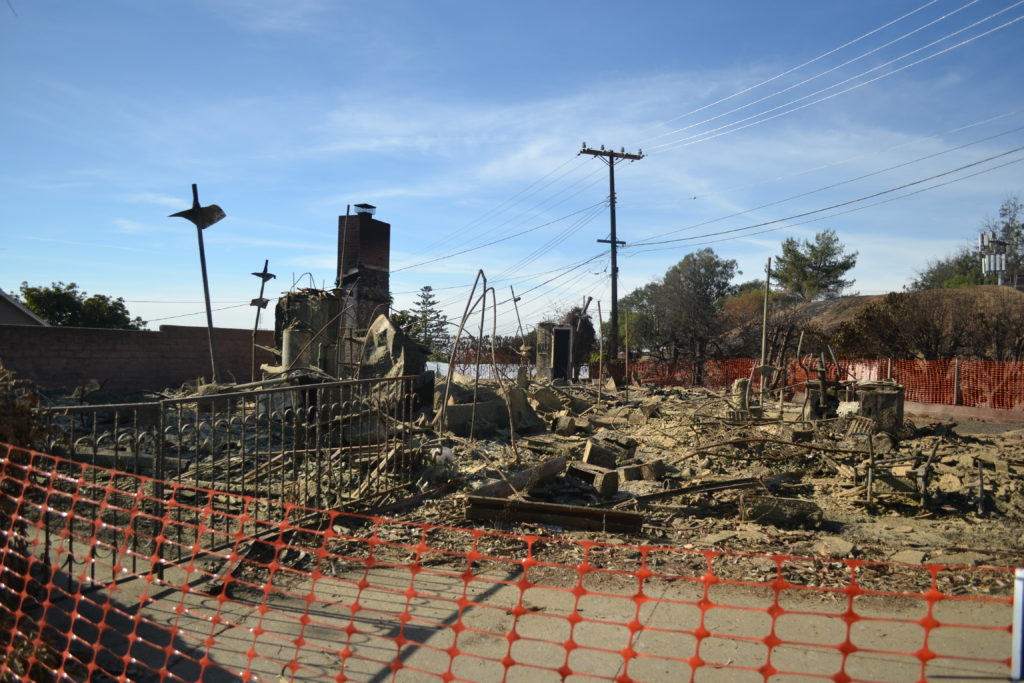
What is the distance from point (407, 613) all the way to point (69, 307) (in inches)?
1221

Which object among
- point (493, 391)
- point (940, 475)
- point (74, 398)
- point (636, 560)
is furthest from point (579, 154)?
point (636, 560)

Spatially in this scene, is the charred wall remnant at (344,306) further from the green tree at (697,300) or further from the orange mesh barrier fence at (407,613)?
the green tree at (697,300)

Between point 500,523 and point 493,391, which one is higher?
point 493,391

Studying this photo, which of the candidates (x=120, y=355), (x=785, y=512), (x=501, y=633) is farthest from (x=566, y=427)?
(x=120, y=355)

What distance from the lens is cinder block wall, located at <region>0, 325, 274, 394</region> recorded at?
17.0m

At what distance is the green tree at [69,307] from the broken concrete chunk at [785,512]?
28.0m

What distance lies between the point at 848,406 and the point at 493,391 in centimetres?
646

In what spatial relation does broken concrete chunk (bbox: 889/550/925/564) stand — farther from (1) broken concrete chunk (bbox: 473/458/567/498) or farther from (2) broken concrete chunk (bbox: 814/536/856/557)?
(1) broken concrete chunk (bbox: 473/458/567/498)

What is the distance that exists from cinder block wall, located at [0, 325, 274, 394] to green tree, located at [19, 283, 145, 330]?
9.37 metres

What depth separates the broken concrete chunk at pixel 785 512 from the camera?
6.45 metres

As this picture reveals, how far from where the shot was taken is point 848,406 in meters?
12.3

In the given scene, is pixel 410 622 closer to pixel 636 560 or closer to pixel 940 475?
pixel 636 560

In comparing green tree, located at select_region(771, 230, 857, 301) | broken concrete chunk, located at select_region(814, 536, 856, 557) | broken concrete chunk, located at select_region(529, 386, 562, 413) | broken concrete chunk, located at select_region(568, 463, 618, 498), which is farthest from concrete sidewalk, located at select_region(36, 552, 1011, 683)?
green tree, located at select_region(771, 230, 857, 301)

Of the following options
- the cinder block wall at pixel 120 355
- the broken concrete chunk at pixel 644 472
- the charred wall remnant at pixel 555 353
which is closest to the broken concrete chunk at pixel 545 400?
the broken concrete chunk at pixel 644 472
